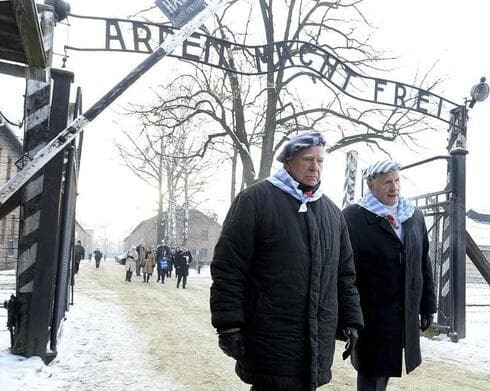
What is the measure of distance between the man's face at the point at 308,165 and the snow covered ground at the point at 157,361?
3.22 metres

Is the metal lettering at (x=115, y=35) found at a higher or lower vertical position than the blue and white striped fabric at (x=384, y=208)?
higher

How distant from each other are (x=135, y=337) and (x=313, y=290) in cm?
622

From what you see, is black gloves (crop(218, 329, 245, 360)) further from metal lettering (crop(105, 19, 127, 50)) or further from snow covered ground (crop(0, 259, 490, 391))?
metal lettering (crop(105, 19, 127, 50))

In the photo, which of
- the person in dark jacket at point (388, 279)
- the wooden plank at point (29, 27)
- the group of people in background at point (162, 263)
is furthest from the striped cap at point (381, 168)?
the group of people in background at point (162, 263)

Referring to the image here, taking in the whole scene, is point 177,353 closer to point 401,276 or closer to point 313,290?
point 401,276

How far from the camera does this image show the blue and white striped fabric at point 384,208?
4023 millimetres

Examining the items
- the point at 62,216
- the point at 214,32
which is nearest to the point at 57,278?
the point at 62,216

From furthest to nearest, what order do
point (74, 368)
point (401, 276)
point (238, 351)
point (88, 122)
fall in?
point (74, 368) → point (88, 122) → point (401, 276) → point (238, 351)

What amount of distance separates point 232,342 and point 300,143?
3.94ft

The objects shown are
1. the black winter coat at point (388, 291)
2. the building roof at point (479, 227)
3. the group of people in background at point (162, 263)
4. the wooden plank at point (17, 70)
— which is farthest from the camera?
the building roof at point (479, 227)

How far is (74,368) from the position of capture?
20.1 feet

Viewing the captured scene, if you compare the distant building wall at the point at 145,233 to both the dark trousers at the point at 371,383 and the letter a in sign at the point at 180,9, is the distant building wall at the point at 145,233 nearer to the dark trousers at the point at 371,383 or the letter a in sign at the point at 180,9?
the letter a in sign at the point at 180,9

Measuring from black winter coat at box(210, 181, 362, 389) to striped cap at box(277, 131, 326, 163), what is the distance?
0.81 feet

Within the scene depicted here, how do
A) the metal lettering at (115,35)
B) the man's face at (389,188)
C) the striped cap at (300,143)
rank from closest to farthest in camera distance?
the striped cap at (300,143)
the man's face at (389,188)
the metal lettering at (115,35)
